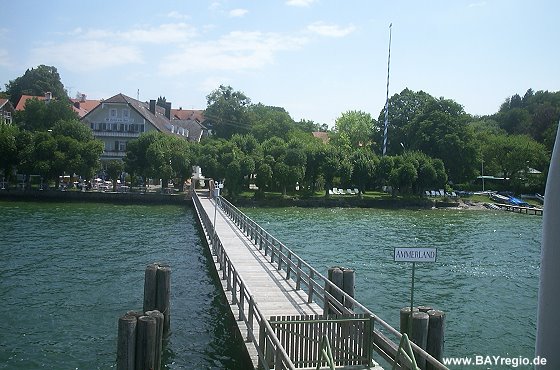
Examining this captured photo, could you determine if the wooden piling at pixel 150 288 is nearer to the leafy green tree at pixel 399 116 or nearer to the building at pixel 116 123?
the building at pixel 116 123

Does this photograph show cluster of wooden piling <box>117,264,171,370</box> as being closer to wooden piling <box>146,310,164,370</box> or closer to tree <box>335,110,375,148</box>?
wooden piling <box>146,310,164,370</box>

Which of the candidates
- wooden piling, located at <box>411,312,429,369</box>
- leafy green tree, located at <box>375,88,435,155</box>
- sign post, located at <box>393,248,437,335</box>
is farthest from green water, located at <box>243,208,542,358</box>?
leafy green tree, located at <box>375,88,435,155</box>

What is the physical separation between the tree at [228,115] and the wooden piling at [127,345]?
117 m

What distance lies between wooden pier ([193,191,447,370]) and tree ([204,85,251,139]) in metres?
105

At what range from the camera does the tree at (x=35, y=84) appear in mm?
139750

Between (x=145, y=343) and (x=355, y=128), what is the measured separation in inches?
4207

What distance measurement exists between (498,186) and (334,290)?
299 ft

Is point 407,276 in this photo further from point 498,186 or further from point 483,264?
point 498,186

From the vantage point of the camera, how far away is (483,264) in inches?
1459

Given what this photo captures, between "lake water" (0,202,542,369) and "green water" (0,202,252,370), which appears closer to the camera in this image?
"green water" (0,202,252,370)

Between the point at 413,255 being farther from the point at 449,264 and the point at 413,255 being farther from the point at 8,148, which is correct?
the point at 8,148

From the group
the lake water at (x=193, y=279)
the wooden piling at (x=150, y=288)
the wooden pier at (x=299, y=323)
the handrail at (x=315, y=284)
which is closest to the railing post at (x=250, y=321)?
the wooden pier at (x=299, y=323)

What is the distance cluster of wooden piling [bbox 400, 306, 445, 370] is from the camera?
1395cm

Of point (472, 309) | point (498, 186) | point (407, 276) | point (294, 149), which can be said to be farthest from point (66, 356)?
point (498, 186)
